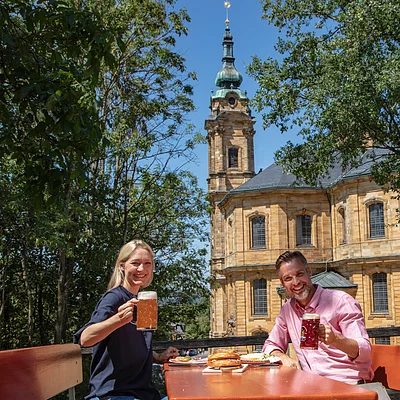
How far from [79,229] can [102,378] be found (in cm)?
1618

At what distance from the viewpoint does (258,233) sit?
50781 millimetres

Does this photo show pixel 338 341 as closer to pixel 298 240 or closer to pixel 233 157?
pixel 298 240

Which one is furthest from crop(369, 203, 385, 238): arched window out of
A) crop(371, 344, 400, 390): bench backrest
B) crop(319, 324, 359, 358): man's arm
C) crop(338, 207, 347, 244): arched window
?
crop(319, 324, 359, 358): man's arm

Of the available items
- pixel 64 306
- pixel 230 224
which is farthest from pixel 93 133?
pixel 230 224

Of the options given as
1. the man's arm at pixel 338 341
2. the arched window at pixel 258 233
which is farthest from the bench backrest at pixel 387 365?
the arched window at pixel 258 233

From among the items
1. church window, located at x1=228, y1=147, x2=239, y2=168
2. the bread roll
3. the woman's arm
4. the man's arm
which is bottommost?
the bread roll

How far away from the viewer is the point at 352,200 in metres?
44.4

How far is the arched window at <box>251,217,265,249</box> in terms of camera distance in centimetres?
5059

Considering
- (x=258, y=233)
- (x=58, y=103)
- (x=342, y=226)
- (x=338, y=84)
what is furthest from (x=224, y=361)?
(x=258, y=233)

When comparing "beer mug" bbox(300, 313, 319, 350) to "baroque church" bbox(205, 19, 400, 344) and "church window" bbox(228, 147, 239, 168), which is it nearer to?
"baroque church" bbox(205, 19, 400, 344)

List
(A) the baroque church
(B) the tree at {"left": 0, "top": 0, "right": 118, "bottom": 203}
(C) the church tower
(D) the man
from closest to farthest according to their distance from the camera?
(D) the man, (B) the tree at {"left": 0, "top": 0, "right": 118, "bottom": 203}, (A) the baroque church, (C) the church tower

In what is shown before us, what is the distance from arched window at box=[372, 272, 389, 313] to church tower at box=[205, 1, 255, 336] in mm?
20497

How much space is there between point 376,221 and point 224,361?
4170 centimetres

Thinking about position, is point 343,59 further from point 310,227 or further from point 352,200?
point 310,227
